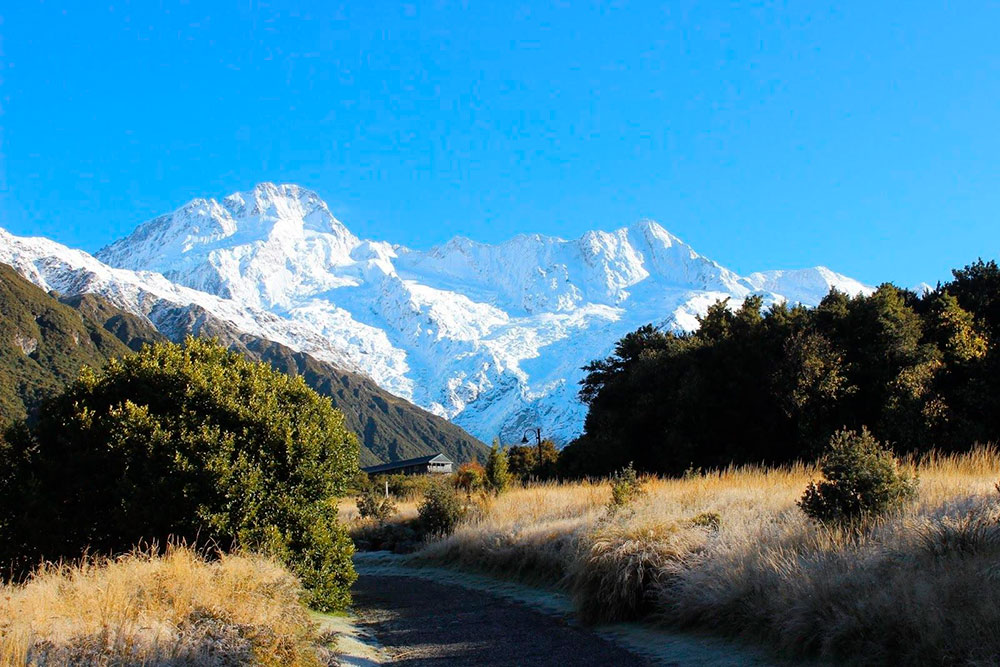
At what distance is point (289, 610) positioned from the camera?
25.4 ft

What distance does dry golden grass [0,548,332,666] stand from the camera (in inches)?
234

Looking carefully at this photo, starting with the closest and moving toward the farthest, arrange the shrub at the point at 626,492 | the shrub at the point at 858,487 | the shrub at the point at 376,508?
the shrub at the point at 858,487 < the shrub at the point at 626,492 < the shrub at the point at 376,508

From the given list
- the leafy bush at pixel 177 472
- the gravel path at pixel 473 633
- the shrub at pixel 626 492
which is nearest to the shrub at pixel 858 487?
the gravel path at pixel 473 633

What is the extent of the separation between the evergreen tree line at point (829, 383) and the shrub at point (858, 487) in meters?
13.4

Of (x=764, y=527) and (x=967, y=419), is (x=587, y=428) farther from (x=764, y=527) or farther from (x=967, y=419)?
(x=764, y=527)

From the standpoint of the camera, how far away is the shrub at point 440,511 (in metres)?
21.7

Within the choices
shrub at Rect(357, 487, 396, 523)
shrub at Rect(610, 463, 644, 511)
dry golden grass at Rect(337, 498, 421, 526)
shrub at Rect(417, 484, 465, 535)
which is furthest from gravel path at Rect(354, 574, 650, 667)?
shrub at Rect(357, 487, 396, 523)

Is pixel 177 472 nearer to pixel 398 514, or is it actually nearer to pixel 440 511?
pixel 440 511

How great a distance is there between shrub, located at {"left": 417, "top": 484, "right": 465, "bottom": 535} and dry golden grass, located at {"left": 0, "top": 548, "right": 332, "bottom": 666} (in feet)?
44.6

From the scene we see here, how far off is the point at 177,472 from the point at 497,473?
17872mm

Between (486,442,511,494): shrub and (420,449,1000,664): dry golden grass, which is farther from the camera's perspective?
(486,442,511,494): shrub

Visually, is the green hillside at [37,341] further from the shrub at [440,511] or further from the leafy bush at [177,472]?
the leafy bush at [177,472]

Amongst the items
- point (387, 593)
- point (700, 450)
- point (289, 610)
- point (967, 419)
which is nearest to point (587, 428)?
point (700, 450)

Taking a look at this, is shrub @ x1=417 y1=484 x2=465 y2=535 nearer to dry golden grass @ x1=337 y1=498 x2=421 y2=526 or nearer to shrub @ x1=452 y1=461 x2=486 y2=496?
dry golden grass @ x1=337 y1=498 x2=421 y2=526
